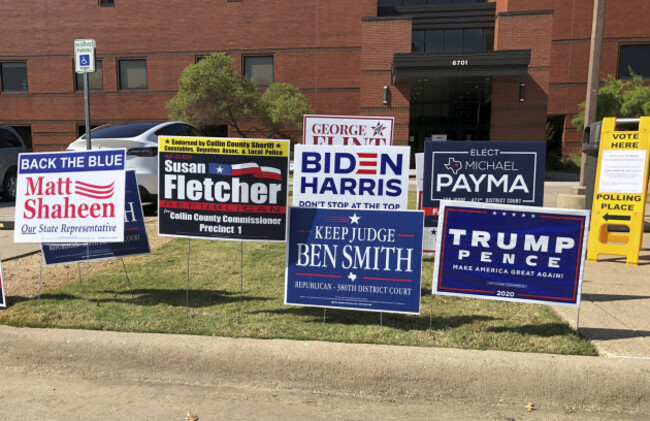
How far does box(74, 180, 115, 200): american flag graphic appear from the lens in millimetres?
4465

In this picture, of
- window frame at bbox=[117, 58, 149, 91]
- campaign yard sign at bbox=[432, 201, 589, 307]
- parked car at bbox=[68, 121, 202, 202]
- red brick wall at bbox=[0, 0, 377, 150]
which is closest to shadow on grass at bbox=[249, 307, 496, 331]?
campaign yard sign at bbox=[432, 201, 589, 307]

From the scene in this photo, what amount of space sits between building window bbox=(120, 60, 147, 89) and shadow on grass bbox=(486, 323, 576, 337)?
104ft

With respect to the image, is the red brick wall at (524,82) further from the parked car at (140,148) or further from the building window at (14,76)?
the building window at (14,76)

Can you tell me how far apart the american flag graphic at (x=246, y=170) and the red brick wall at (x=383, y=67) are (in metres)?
23.0

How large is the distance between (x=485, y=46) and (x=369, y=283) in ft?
96.3

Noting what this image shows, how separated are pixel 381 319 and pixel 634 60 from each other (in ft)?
110

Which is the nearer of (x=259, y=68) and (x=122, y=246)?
(x=122, y=246)

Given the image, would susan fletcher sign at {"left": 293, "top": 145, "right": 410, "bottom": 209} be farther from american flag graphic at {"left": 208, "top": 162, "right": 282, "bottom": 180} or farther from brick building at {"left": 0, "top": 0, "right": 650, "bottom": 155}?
brick building at {"left": 0, "top": 0, "right": 650, "bottom": 155}

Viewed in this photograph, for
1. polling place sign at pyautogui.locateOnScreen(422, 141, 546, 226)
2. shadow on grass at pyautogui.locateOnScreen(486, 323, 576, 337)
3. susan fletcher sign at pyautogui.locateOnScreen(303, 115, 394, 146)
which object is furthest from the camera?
susan fletcher sign at pyautogui.locateOnScreen(303, 115, 394, 146)

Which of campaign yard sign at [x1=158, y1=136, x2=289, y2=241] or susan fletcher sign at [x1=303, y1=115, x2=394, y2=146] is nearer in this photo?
campaign yard sign at [x1=158, y1=136, x2=289, y2=241]

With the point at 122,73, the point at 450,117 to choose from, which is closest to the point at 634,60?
the point at 450,117

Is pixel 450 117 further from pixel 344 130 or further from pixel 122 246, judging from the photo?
pixel 122 246

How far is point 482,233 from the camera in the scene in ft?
13.0

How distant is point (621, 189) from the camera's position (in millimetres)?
6668
